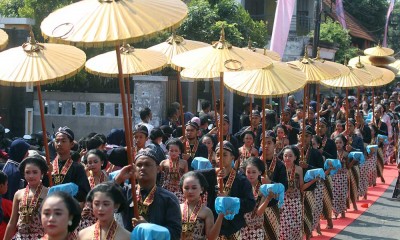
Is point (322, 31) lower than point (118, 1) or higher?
lower

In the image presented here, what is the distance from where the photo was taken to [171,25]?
18.0 feet

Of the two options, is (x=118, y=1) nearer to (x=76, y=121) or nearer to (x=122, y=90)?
(x=122, y=90)

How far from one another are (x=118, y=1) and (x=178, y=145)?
3.60m

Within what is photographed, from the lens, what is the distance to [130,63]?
355 inches

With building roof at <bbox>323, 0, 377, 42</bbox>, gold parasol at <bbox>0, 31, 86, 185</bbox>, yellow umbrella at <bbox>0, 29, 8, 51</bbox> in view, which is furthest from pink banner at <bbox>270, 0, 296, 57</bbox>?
building roof at <bbox>323, 0, 377, 42</bbox>

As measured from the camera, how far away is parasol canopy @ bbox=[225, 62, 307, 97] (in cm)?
892

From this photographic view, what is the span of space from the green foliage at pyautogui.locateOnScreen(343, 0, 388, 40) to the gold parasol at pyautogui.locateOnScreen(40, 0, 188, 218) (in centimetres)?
3939

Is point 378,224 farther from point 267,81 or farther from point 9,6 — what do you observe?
point 9,6

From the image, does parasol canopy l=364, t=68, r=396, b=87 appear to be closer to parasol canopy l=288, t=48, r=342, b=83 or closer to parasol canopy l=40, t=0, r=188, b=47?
parasol canopy l=288, t=48, r=342, b=83

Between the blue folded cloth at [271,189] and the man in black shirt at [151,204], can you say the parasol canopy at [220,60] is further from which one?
the man in black shirt at [151,204]

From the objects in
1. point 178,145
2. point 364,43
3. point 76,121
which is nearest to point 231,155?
point 178,145

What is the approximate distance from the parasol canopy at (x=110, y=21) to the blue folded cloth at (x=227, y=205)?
187 cm

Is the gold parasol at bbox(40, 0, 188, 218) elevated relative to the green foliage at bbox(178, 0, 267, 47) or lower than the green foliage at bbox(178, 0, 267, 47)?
elevated

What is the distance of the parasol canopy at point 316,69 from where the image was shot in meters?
11.1
